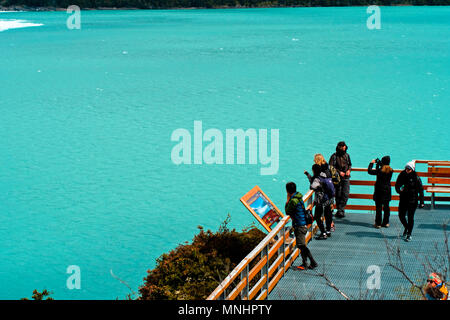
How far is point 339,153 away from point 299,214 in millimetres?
2786

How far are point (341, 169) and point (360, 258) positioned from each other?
2346 mm

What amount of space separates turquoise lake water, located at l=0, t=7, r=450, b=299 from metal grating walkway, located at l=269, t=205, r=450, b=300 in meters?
7.02

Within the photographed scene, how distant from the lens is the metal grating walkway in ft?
30.7

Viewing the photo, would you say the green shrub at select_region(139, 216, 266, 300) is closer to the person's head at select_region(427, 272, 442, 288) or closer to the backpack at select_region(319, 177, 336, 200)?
the backpack at select_region(319, 177, 336, 200)

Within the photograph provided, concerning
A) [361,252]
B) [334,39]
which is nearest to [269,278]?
[361,252]

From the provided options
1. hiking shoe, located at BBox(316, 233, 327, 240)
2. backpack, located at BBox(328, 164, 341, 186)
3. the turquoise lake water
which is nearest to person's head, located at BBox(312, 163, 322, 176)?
backpack, located at BBox(328, 164, 341, 186)

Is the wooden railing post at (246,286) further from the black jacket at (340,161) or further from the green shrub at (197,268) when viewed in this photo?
the black jacket at (340,161)

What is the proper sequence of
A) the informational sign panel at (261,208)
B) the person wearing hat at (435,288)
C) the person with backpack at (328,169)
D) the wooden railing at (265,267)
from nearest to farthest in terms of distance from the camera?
the person wearing hat at (435,288)
the wooden railing at (265,267)
the informational sign panel at (261,208)
the person with backpack at (328,169)

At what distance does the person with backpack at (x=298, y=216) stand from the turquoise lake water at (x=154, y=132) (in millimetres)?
7754

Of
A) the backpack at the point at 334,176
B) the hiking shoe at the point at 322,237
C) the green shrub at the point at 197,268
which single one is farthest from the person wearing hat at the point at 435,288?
the backpack at the point at 334,176

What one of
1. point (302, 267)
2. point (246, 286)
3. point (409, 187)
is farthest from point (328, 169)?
point (246, 286)

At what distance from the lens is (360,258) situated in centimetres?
1077

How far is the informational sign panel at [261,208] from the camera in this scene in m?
10.8

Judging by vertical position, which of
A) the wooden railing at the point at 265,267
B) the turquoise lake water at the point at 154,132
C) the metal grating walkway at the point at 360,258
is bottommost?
the turquoise lake water at the point at 154,132
